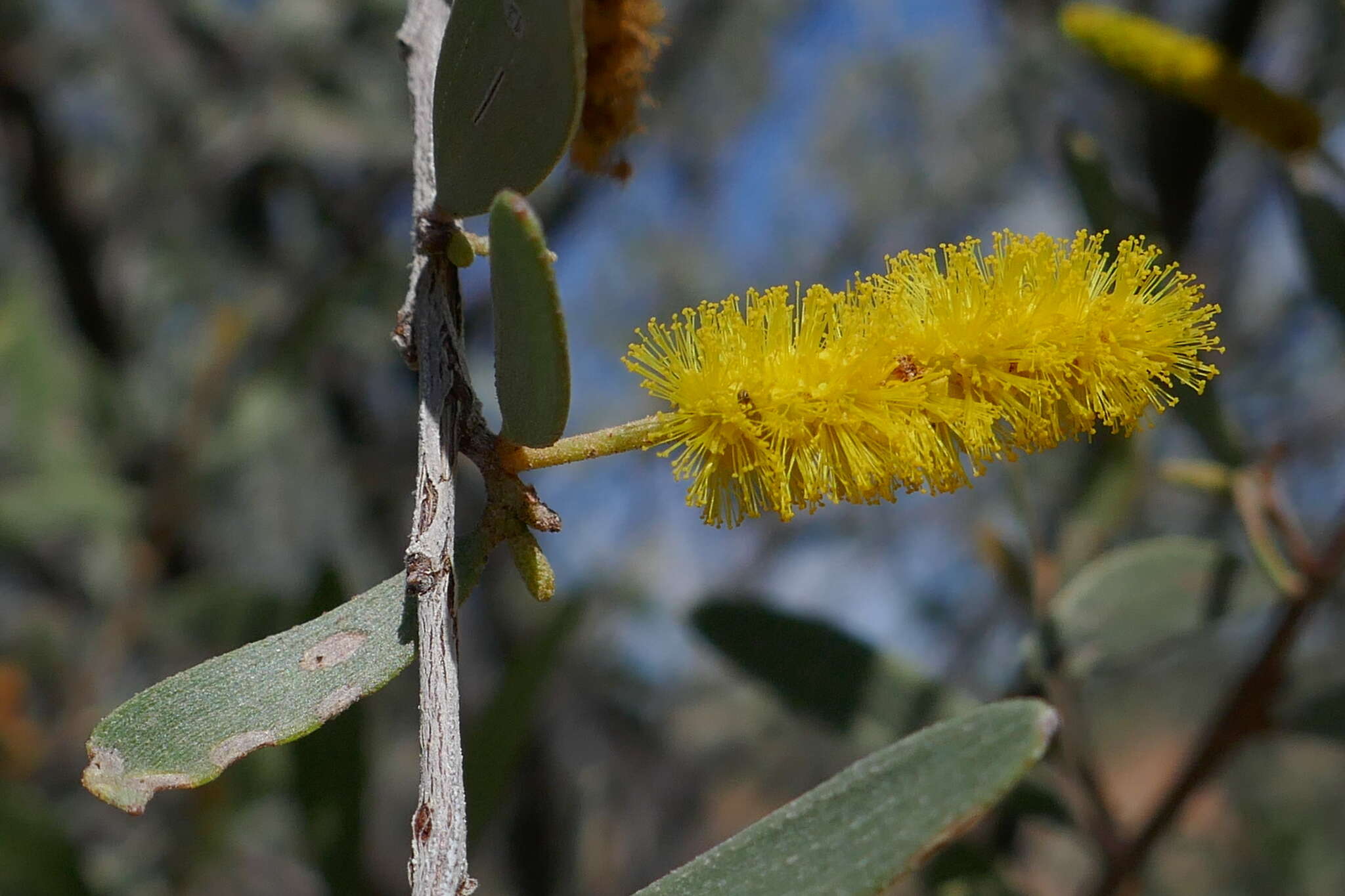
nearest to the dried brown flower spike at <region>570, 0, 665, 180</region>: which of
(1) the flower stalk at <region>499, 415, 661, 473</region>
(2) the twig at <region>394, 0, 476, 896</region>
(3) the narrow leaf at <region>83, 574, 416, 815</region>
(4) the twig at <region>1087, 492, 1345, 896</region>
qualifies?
(2) the twig at <region>394, 0, 476, 896</region>

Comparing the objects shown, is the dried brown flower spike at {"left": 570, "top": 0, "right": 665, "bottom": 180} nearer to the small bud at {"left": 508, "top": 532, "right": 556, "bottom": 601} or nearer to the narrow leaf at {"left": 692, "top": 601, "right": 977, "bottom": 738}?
the small bud at {"left": 508, "top": 532, "right": 556, "bottom": 601}

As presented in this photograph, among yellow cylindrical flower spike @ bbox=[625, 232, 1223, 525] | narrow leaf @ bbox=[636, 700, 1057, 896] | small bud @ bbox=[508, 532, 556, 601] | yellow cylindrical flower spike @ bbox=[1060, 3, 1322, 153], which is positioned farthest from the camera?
yellow cylindrical flower spike @ bbox=[1060, 3, 1322, 153]

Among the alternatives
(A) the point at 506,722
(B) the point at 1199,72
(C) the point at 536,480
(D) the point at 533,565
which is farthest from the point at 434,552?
(C) the point at 536,480

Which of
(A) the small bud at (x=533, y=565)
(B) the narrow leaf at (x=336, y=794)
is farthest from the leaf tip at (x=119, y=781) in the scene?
(B) the narrow leaf at (x=336, y=794)

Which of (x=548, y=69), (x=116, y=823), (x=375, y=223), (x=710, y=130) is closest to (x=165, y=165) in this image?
(x=375, y=223)

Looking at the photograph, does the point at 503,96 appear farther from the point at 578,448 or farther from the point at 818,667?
the point at 818,667

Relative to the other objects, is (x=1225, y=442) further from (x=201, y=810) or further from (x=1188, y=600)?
(x=201, y=810)

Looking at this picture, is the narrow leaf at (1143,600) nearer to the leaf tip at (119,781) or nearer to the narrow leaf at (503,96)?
the narrow leaf at (503,96)
